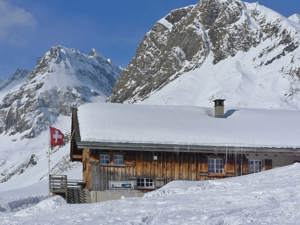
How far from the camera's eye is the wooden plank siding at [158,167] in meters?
32.8

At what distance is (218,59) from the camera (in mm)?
153250

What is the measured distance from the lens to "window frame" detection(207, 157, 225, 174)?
34.0 metres

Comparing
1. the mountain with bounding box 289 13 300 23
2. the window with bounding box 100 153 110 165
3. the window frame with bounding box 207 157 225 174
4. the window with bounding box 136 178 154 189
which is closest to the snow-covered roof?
the window with bounding box 100 153 110 165

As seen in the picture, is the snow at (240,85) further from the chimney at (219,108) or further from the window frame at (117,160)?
the window frame at (117,160)

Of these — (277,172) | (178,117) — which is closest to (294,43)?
(178,117)

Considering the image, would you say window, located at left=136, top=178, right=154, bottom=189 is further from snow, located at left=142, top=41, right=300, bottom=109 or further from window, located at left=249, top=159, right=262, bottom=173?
snow, located at left=142, top=41, right=300, bottom=109

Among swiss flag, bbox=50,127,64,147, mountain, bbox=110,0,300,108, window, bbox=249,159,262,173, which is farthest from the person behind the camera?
mountain, bbox=110,0,300,108

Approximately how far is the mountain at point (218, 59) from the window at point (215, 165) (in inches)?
2809

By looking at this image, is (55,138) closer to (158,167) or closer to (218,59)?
(158,167)

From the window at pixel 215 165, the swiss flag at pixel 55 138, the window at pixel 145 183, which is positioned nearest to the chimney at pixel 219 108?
the window at pixel 215 165

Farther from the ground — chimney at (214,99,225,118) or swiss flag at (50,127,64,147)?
chimney at (214,99,225,118)

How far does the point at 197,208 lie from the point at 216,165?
16.9 metres

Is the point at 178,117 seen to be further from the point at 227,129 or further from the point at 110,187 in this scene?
the point at 110,187

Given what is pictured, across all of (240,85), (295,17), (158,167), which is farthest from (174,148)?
(295,17)
